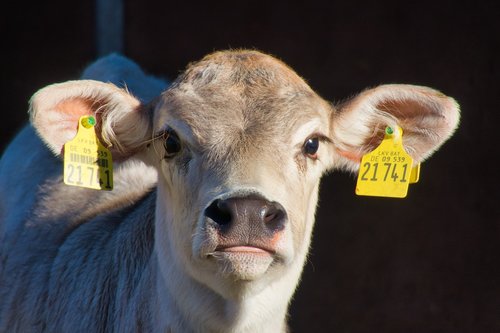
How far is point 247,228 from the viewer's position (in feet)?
12.4

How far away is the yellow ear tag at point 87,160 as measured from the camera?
4602 millimetres

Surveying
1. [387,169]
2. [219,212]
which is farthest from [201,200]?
[387,169]

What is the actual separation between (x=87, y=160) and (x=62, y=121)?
221 millimetres

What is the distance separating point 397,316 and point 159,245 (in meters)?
3.02

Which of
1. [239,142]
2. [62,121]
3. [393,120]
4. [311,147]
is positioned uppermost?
[393,120]

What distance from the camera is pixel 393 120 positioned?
4.88 m

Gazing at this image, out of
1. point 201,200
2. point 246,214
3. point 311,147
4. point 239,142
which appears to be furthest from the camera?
point 311,147

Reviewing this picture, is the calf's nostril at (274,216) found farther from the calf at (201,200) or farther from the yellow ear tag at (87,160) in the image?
the yellow ear tag at (87,160)

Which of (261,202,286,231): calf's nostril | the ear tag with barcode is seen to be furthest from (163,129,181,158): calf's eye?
the ear tag with barcode

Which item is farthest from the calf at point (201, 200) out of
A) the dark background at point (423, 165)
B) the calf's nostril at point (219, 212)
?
the dark background at point (423, 165)

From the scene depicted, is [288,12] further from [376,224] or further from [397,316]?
[397,316]

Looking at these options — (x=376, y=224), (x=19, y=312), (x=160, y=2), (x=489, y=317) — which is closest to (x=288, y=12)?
(x=160, y=2)

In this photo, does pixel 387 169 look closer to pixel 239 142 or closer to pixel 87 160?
pixel 239 142

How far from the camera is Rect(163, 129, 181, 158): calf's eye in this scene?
442cm
